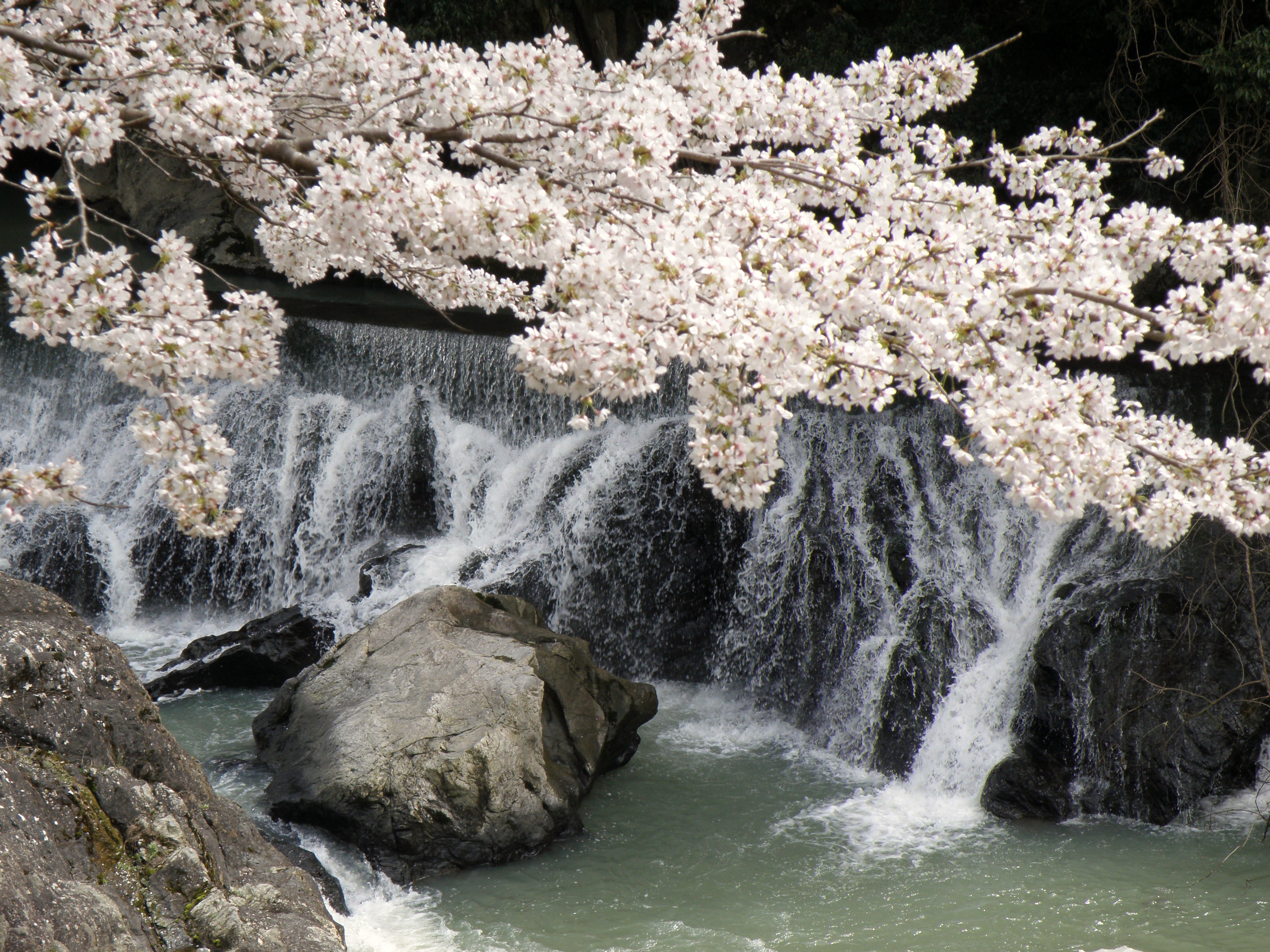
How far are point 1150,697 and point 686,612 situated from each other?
122 inches

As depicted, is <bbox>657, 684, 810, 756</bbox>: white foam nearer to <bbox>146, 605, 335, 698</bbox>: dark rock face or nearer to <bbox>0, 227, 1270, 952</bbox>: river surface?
<bbox>0, 227, 1270, 952</bbox>: river surface

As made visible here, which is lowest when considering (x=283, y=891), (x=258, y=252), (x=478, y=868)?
(x=478, y=868)

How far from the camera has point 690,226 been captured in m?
2.66

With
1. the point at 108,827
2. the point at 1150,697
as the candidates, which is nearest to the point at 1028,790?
the point at 1150,697

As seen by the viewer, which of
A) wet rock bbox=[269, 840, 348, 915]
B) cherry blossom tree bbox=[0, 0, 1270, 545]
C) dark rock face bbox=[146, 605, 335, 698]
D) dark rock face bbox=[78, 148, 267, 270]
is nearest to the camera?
cherry blossom tree bbox=[0, 0, 1270, 545]

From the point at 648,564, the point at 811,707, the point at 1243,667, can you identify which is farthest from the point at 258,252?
the point at 1243,667

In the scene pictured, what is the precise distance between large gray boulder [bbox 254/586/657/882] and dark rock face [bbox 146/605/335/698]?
111cm

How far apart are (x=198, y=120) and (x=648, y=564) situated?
533cm

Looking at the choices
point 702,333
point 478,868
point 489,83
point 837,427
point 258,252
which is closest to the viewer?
point 702,333

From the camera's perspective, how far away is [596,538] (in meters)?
7.67

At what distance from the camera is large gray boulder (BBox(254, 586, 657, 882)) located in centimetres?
498

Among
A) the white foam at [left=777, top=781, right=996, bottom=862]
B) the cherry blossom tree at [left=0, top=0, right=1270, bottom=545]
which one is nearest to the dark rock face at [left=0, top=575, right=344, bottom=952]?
the cherry blossom tree at [left=0, top=0, right=1270, bottom=545]

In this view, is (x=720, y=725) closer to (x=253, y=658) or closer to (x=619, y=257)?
(x=253, y=658)

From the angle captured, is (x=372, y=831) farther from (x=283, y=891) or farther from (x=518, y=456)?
(x=518, y=456)
